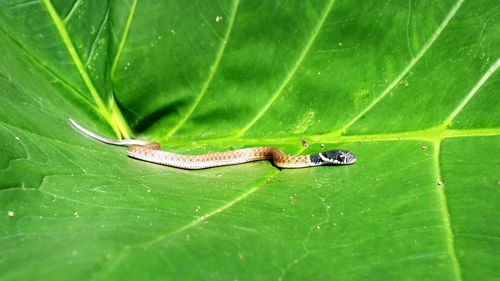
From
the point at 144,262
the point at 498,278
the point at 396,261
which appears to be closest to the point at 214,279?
the point at 144,262

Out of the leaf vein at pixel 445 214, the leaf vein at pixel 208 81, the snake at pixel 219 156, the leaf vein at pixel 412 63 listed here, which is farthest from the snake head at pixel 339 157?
the leaf vein at pixel 208 81

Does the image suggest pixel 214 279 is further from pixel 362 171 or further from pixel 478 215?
pixel 362 171

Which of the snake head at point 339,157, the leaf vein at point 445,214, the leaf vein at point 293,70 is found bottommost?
the leaf vein at point 445,214

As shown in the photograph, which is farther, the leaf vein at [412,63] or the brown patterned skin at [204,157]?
the brown patterned skin at [204,157]

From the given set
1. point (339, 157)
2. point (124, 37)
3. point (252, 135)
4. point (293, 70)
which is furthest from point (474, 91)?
point (124, 37)

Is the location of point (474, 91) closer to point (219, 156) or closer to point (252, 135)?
point (252, 135)

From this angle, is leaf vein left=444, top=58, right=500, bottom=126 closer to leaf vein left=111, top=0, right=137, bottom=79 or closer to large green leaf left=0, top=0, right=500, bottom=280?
large green leaf left=0, top=0, right=500, bottom=280

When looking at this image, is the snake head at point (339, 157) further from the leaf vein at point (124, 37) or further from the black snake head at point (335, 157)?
the leaf vein at point (124, 37)
